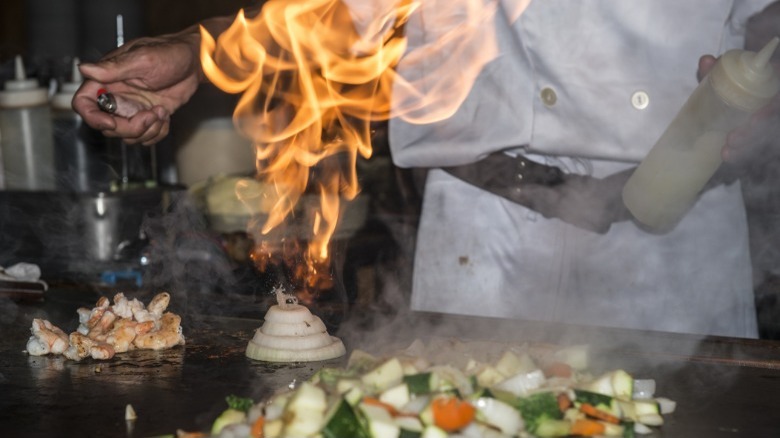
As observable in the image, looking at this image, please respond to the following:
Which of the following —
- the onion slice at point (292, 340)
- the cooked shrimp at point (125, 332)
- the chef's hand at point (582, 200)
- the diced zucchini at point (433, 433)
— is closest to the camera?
the diced zucchini at point (433, 433)

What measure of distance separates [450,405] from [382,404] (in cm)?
18

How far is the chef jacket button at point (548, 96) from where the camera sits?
3979 millimetres

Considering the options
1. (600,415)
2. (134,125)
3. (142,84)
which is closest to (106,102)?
(134,125)

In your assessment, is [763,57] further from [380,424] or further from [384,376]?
[380,424]

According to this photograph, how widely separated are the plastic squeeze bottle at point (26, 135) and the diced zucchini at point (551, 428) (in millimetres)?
3698

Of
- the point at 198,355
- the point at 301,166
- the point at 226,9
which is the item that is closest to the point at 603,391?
the point at 198,355

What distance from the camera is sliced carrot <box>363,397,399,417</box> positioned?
2377 mm

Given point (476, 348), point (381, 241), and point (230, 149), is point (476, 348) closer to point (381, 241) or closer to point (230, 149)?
point (381, 241)

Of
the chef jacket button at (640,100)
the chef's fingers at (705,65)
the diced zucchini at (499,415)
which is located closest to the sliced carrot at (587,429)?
the diced zucchini at (499,415)

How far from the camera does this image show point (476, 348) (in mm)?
2957

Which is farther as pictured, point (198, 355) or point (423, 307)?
point (423, 307)

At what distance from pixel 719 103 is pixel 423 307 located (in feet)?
5.70

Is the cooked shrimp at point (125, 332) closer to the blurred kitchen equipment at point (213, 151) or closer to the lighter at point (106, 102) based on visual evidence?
the lighter at point (106, 102)

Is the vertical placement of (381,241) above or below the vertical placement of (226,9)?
below
